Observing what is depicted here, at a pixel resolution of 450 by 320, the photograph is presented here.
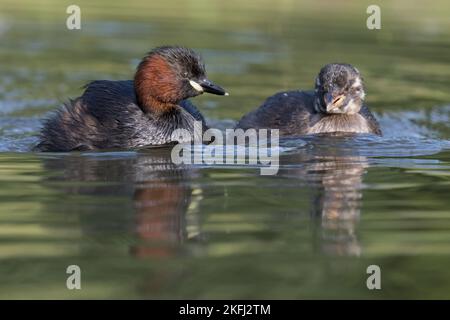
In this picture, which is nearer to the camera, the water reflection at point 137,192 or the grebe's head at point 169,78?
the water reflection at point 137,192

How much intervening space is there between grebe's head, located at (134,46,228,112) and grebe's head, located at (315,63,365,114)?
5.74 feet

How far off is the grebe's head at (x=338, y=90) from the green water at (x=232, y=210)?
815 millimetres

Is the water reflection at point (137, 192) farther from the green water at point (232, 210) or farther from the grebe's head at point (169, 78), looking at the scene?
the grebe's head at point (169, 78)

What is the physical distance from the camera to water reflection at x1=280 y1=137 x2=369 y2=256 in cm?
629

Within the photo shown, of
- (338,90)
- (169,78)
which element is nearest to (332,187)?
(169,78)

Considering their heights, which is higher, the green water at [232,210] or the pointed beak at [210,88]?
the pointed beak at [210,88]

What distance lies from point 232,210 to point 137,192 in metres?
0.83

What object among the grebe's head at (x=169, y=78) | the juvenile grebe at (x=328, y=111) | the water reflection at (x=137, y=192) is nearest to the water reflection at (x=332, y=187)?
the juvenile grebe at (x=328, y=111)

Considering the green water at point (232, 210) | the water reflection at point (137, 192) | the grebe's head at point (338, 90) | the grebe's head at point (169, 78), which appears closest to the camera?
the green water at point (232, 210)

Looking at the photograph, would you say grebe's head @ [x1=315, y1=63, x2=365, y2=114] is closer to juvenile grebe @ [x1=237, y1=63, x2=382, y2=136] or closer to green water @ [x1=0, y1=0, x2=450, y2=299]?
juvenile grebe @ [x1=237, y1=63, x2=382, y2=136]

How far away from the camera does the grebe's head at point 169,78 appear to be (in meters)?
9.84
